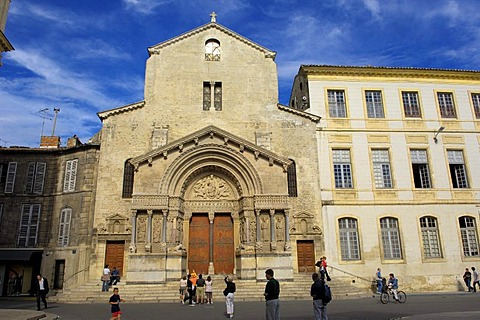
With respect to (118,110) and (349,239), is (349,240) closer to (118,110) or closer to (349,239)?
(349,239)

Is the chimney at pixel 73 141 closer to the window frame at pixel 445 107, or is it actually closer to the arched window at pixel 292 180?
the arched window at pixel 292 180

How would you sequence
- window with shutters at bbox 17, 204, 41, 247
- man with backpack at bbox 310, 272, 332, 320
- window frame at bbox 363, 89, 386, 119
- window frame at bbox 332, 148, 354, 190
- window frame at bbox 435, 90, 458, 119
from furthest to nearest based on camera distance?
window frame at bbox 435, 90, 458, 119
window frame at bbox 363, 89, 386, 119
window with shutters at bbox 17, 204, 41, 247
window frame at bbox 332, 148, 354, 190
man with backpack at bbox 310, 272, 332, 320

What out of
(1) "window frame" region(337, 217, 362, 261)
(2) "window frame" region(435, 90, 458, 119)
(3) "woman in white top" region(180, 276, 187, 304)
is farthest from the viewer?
(2) "window frame" region(435, 90, 458, 119)

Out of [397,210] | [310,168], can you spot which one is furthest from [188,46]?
[397,210]

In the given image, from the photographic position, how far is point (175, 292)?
16609mm

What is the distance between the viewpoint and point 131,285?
1702cm

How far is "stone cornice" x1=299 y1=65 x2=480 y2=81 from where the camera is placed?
22781 millimetres

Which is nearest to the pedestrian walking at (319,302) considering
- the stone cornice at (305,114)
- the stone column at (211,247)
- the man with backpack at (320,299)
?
the man with backpack at (320,299)

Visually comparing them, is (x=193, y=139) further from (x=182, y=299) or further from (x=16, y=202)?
(x=16, y=202)

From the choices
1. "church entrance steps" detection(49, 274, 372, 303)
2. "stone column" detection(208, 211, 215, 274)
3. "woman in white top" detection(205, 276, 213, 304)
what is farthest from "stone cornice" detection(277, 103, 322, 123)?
"woman in white top" detection(205, 276, 213, 304)

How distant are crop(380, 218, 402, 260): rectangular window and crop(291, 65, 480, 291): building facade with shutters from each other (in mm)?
54

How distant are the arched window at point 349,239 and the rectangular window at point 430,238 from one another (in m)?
3.84

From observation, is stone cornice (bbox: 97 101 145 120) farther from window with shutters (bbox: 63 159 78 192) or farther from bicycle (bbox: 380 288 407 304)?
bicycle (bbox: 380 288 407 304)

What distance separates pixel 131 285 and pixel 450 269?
16987 millimetres
